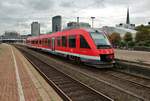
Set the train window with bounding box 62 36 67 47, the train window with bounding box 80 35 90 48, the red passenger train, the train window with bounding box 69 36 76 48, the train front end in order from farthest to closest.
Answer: the train window with bounding box 62 36 67 47 < the train window with bounding box 69 36 76 48 < the train window with bounding box 80 35 90 48 < the red passenger train < the train front end

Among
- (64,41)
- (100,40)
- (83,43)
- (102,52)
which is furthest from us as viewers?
(64,41)

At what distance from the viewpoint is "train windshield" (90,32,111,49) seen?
18653 mm

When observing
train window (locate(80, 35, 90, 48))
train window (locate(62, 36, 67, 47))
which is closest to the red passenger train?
train window (locate(80, 35, 90, 48))

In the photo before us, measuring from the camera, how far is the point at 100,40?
19203 mm

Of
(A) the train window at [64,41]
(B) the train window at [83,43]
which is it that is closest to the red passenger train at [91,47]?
(B) the train window at [83,43]

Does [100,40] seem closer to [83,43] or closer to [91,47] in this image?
[91,47]

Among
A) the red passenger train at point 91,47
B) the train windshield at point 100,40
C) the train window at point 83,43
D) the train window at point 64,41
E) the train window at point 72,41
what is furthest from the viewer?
the train window at point 64,41

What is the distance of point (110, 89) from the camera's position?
11.6 metres

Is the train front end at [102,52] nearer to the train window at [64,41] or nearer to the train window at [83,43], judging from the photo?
the train window at [83,43]

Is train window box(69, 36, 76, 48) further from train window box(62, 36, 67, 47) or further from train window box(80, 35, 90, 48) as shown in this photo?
train window box(62, 36, 67, 47)

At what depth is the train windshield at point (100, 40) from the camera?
1865 centimetres

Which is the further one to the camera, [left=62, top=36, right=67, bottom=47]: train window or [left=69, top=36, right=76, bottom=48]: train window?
[left=62, top=36, right=67, bottom=47]: train window

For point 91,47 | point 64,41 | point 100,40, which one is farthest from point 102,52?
point 64,41

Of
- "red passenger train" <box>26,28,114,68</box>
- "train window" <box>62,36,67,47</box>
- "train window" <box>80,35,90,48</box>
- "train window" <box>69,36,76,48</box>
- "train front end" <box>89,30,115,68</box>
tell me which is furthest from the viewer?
"train window" <box>62,36,67,47</box>
